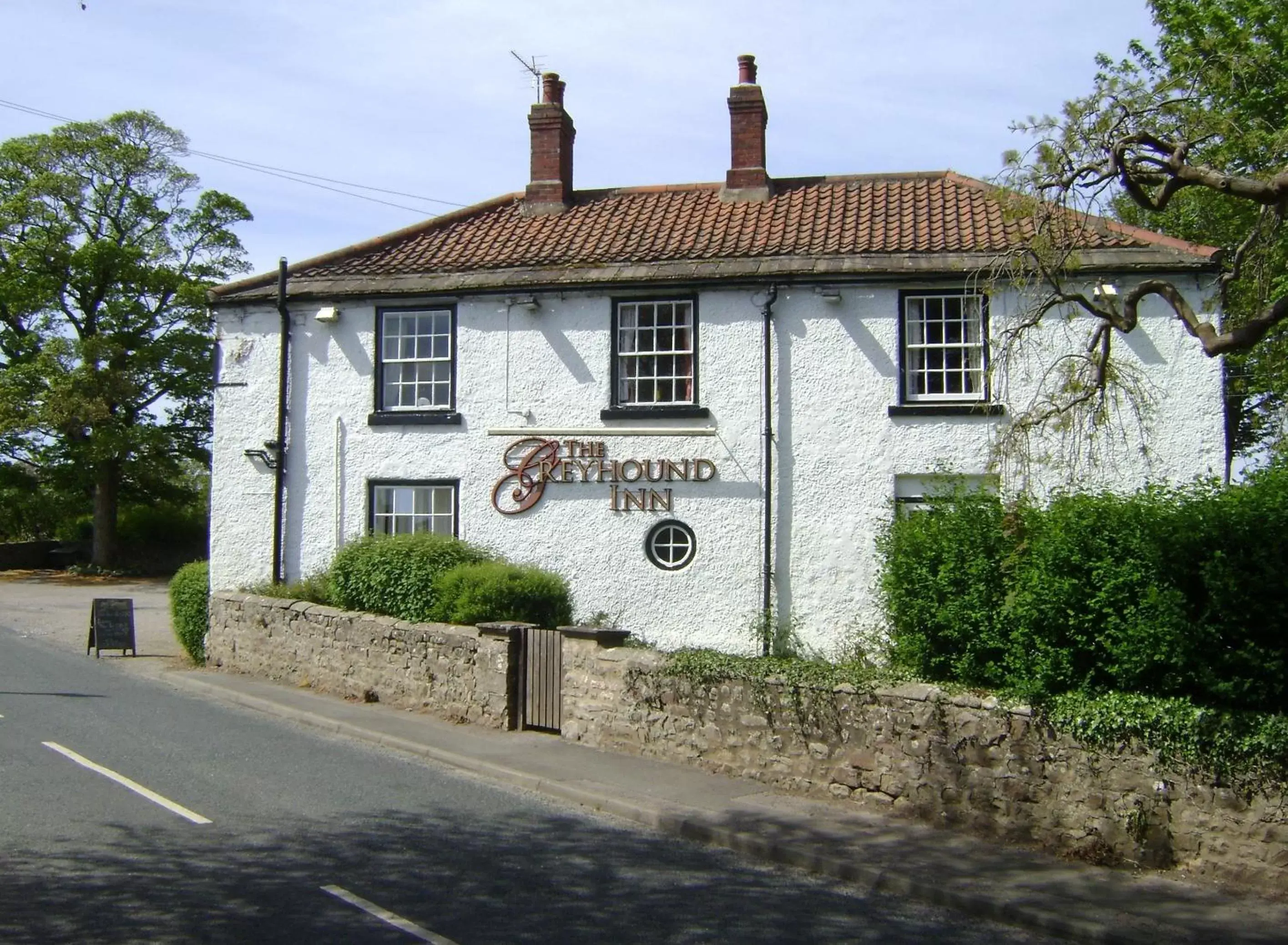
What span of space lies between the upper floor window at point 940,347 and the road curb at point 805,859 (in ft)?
27.0

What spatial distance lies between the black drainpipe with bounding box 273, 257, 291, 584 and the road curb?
6532mm

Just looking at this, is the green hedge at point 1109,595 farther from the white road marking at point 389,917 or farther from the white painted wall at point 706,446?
the white painted wall at point 706,446

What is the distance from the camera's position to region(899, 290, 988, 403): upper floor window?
1636 cm

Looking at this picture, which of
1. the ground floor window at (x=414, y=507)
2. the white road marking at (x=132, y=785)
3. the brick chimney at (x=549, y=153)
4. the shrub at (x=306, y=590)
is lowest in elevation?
the white road marking at (x=132, y=785)

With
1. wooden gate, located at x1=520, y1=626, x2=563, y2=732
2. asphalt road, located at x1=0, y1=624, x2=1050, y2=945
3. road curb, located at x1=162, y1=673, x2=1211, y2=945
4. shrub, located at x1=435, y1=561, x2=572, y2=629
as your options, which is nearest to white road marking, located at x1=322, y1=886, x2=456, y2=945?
asphalt road, located at x1=0, y1=624, x2=1050, y2=945

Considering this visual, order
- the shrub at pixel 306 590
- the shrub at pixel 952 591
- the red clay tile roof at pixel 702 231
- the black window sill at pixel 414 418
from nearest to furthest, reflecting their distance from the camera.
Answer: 1. the shrub at pixel 952 591
2. the red clay tile roof at pixel 702 231
3. the shrub at pixel 306 590
4. the black window sill at pixel 414 418

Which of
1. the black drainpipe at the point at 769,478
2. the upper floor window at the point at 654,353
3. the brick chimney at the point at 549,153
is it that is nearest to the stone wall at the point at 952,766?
the black drainpipe at the point at 769,478

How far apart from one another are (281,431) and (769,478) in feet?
25.6

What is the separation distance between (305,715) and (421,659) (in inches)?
58.6

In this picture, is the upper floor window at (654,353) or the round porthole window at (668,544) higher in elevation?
the upper floor window at (654,353)

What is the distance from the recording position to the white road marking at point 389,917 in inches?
253

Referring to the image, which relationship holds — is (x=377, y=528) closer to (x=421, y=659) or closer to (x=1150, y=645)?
(x=421, y=659)

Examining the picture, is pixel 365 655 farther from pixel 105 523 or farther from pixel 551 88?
pixel 105 523

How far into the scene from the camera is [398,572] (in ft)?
53.5
